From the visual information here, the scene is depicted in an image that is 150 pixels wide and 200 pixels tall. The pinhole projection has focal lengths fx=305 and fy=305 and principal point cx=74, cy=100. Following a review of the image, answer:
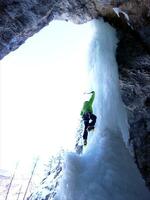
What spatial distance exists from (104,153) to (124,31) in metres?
3.34

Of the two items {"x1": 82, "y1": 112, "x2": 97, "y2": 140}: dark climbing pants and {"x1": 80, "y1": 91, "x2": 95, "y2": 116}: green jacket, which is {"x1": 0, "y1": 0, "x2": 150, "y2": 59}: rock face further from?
{"x1": 82, "y1": 112, "x2": 97, "y2": 140}: dark climbing pants

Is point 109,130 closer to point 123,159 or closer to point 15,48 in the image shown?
point 123,159

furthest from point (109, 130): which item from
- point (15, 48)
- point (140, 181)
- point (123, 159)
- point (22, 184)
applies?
point (22, 184)

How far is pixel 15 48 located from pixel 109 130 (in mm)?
3051

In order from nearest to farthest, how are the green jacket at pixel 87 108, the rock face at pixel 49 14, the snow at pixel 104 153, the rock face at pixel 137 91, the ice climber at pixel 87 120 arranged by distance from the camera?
the snow at pixel 104 153, the rock face at pixel 49 14, the ice climber at pixel 87 120, the green jacket at pixel 87 108, the rock face at pixel 137 91

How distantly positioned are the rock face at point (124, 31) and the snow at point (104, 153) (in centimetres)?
35

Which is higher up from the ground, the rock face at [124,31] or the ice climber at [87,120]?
the rock face at [124,31]

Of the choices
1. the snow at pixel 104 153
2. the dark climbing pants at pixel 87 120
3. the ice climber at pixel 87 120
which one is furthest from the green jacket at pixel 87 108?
the snow at pixel 104 153

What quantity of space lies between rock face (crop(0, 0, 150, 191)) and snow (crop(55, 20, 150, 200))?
354mm

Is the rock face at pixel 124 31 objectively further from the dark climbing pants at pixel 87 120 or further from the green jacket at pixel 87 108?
the dark climbing pants at pixel 87 120

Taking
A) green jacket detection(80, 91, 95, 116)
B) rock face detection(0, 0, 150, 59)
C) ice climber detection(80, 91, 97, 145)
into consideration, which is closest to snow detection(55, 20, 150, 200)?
ice climber detection(80, 91, 97, 145)

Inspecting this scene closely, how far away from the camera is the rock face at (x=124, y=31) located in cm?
682

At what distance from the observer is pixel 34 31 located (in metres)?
7.58

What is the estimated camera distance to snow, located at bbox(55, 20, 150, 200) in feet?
20.4
